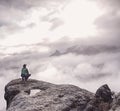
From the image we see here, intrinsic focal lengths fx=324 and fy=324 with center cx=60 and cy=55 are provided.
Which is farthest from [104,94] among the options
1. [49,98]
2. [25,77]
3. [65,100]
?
[25,77]

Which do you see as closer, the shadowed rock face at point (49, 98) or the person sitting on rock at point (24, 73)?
the shadowed rock face at point (49, 98)

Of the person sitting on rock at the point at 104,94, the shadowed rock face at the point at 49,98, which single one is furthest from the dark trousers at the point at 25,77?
the person sitting on rock at the point at 104,94

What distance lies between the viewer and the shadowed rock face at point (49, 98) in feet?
190

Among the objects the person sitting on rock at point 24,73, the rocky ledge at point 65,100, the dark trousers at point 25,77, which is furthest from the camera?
the dark trousers at point 25,77

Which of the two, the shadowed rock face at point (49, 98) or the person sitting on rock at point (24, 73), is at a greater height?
the person sitting on rock at point (24, 73)

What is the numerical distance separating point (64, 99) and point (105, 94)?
7532 millimetres

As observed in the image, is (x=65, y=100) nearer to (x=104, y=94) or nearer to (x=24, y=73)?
(x=104, y=94)

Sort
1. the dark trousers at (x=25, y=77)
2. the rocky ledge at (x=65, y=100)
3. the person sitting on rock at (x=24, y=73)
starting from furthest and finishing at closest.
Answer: the dark trousers at (x=25, y=77), the person sitting on rock at (x=24, y=73), the rocky ledge at (x=65, y=100)

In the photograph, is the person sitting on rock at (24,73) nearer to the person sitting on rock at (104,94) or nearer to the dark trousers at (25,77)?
the dark trousers at (25,77)

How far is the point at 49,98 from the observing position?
60000 mm

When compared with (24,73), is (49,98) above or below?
below

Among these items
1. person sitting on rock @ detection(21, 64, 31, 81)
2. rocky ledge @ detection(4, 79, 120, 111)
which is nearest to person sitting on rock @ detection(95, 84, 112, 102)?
rocky ledge @ detection(4, 79, 120, 111)

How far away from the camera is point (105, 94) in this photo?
59.1 m

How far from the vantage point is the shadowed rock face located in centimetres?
5794
